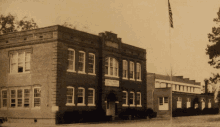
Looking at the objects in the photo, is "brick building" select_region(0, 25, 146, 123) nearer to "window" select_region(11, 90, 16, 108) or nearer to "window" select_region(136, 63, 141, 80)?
"window" select_region(11, 90, 16, 108)

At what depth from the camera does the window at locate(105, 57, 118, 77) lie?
3775cm

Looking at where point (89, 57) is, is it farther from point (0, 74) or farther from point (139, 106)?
point (139, 106)

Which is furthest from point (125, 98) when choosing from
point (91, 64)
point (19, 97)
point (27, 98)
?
point (19, 97)

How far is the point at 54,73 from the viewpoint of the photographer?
101 ft

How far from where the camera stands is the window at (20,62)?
Result: 32719mm

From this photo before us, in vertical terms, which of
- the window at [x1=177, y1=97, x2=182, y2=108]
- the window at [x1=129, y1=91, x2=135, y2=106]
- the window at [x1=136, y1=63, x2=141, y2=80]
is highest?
the window at [x1=136, y1=63, x2=141, y2=80]

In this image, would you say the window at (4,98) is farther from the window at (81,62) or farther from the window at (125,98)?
the window at (125,98)

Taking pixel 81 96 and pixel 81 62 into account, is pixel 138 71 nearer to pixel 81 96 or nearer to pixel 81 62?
pixel 81 62

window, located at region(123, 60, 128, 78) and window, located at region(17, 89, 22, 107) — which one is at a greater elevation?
window, located at region(123, 60, 128, 78)

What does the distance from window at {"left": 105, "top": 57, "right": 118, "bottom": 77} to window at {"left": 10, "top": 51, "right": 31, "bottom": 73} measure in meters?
8.91

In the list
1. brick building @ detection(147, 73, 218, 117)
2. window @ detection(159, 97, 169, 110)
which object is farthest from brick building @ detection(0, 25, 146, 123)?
window @ detection(159, 97, 169, 110)

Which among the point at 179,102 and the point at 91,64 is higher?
the point at 91,64

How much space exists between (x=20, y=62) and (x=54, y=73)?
449 cm

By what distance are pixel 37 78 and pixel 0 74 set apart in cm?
515
